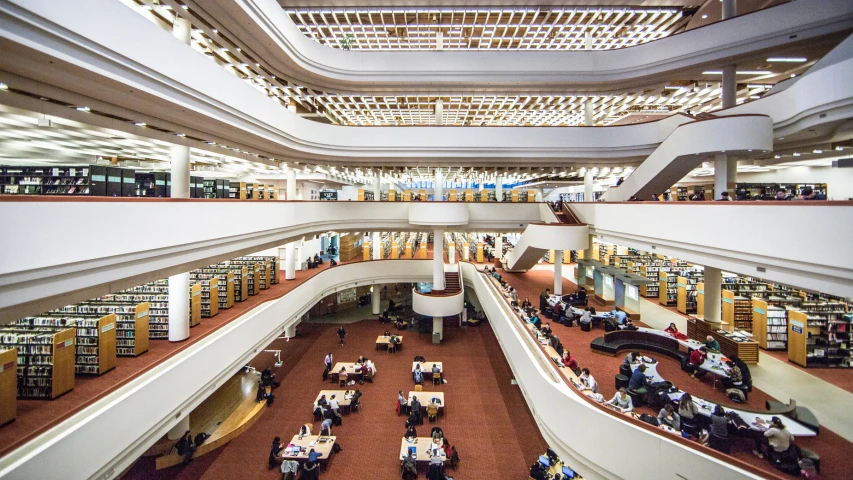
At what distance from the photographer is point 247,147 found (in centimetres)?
1175

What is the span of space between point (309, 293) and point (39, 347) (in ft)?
29.2

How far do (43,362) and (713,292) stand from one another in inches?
631

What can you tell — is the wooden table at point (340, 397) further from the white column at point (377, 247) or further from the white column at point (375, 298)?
the white column at point (377, 247)

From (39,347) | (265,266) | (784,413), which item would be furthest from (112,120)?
(784,413)

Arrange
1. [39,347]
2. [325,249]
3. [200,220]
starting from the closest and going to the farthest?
[39,347] < [200,220] < [325,249]

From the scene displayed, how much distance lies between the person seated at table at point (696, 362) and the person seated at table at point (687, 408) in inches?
94.4

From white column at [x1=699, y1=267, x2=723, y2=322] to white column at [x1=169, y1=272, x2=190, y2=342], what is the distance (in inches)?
572

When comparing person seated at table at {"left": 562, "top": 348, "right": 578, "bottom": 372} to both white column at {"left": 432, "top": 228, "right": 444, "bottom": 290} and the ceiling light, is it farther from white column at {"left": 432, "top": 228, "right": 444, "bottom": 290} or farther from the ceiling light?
the ceiling light

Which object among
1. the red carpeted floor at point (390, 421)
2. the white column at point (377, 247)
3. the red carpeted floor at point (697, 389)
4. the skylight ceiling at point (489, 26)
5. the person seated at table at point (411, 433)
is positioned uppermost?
the skylight ceiling at point (489, 26)

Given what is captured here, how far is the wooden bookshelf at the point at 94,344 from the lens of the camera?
6.69 metres

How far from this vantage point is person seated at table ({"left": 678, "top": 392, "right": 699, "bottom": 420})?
6.03 metres

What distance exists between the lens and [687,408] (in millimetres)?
6113

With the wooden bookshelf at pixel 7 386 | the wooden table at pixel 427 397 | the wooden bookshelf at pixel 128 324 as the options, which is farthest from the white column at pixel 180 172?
the wooden table at pixel 427 397

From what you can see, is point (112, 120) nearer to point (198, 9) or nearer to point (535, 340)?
point (198, 9)
